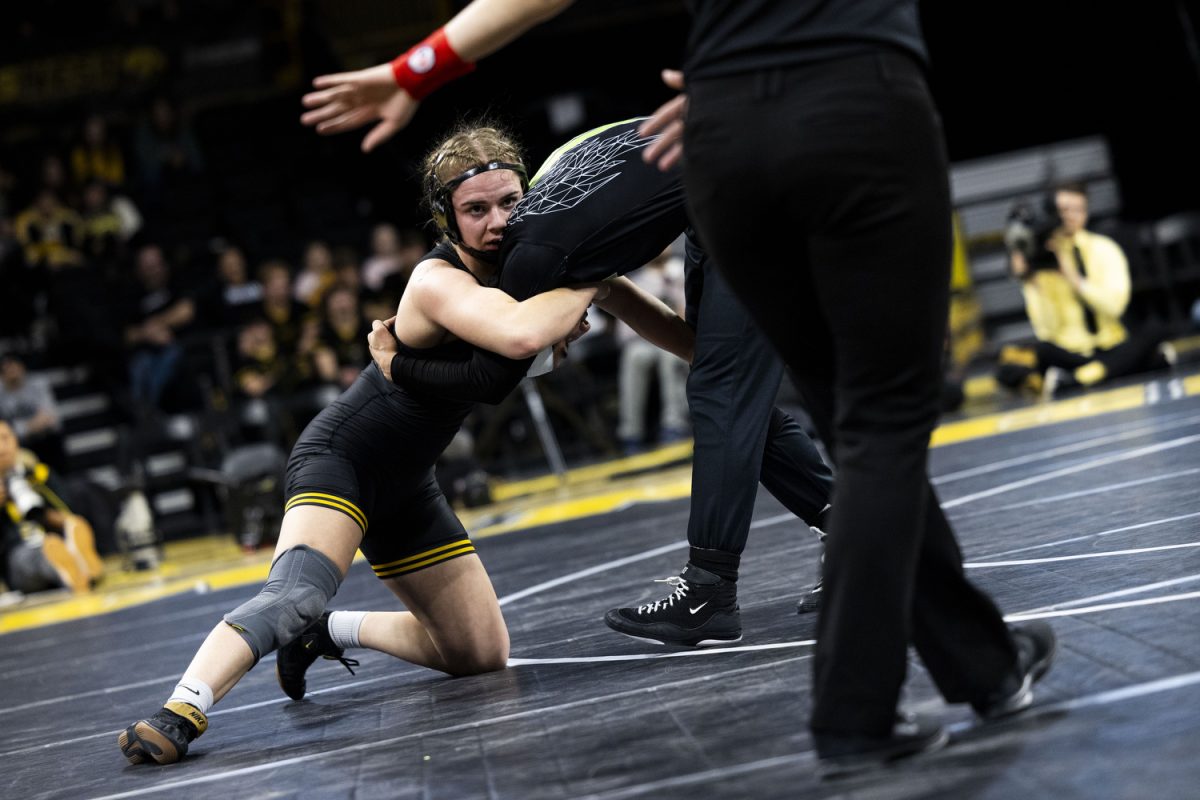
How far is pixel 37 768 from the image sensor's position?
3283 millimetres

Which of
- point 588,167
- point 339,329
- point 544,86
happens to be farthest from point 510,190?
point 544,86

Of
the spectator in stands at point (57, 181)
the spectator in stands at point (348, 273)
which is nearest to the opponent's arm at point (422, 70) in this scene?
the spectator in stands at point (348, 273)

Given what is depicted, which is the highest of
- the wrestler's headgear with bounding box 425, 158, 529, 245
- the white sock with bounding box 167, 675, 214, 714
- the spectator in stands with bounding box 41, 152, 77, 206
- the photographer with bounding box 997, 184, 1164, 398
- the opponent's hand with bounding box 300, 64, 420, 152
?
the spectator in stands with bounding box 41, 152, 77, 206

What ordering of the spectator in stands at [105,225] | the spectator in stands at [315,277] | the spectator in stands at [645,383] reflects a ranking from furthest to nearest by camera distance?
the spectator in stands at [105,225] < the spectator in stands at [315,277] < the spectator in stands at [645,383]

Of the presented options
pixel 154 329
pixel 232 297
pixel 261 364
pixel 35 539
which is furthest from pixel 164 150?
pixel 35 539

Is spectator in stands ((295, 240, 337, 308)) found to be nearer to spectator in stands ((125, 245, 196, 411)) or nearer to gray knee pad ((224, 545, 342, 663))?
spectator in stands ((125, 245, 196, 411))

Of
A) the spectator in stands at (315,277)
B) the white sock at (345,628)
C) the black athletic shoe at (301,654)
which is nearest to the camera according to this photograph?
the black athletic shoe at (301,654)

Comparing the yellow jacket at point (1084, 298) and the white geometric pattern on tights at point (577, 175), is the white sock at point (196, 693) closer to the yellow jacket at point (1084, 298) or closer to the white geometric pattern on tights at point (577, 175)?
the white geometric pattern on tights at point (577, 175)

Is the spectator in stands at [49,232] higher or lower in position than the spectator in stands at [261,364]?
higher

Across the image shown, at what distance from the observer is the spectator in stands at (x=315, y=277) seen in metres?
10.6

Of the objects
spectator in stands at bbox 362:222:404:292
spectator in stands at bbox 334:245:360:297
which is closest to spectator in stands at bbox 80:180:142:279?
spectator in stands at bbox 334:245:360:297

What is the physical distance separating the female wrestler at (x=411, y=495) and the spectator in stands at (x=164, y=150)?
1008 centimetres

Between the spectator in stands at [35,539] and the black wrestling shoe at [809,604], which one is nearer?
the black wrestling shoe at [809,604]

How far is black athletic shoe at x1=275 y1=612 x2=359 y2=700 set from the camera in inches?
138
